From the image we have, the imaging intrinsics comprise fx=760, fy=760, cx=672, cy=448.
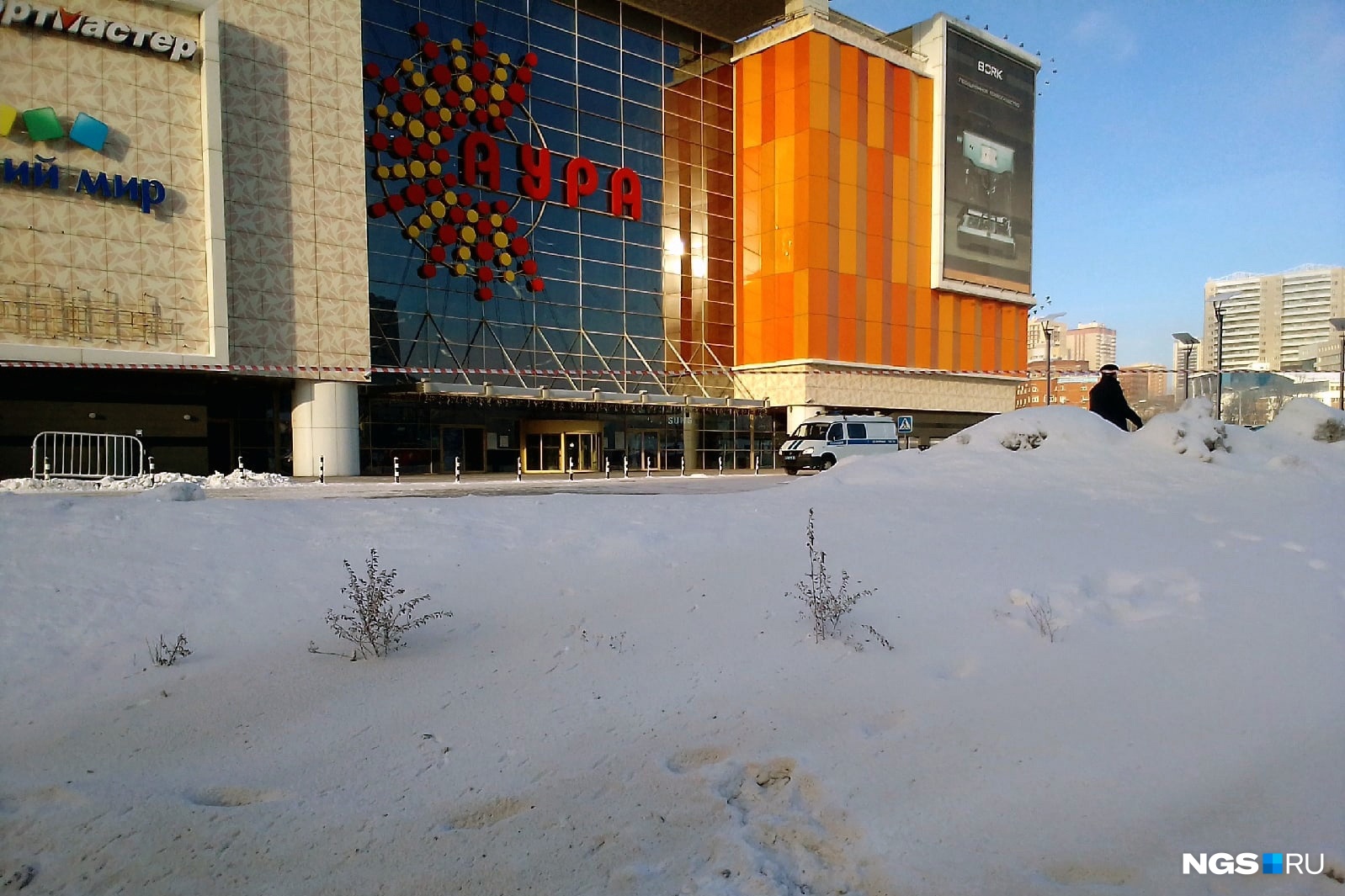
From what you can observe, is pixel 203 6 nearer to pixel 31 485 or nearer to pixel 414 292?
pixel 414 292

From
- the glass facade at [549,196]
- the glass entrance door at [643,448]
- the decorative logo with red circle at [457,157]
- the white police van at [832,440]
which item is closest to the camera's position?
the white police van at [832,440]

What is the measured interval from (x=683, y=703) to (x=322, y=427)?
22804mm

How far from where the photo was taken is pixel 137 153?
20.9m

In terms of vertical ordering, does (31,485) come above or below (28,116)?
below

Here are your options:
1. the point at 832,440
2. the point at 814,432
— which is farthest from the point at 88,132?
the point at 832,440

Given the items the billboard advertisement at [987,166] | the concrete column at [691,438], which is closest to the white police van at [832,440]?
the concrete column at [691,438]

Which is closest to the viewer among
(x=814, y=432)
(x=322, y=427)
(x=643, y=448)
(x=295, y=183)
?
(x=295, y=183)

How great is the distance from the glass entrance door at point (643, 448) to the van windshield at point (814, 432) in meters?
8.19

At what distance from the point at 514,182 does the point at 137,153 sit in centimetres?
1316

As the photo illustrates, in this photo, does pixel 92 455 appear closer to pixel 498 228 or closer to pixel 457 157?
pixel 498 228

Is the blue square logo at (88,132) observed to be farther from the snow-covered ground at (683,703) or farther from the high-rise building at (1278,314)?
the high-rise building at (1278,314)

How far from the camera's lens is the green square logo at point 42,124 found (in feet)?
63.7

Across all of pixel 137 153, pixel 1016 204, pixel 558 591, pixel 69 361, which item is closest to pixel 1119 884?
pixel 558 591

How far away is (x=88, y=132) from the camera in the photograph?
790 inches
